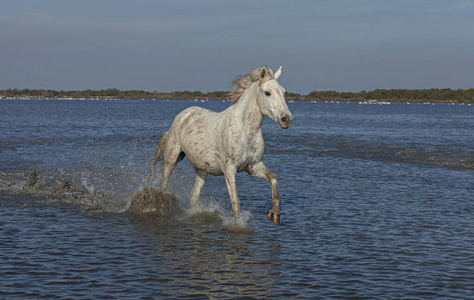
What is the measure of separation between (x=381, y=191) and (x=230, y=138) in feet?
23.8

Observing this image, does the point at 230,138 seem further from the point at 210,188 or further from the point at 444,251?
the point at 210,188

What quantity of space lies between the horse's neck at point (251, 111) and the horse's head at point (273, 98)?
172mm

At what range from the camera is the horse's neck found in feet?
31.2

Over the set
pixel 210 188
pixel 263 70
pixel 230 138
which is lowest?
pixel 210 188

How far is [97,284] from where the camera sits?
276 inches

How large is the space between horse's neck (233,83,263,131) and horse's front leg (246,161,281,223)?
75cm

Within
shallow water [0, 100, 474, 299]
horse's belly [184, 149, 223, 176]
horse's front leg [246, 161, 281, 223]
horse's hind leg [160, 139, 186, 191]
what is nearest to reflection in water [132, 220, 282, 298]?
shallow water [0, 100, 474, 299]

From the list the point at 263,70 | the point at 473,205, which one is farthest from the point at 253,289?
the point at 473,205

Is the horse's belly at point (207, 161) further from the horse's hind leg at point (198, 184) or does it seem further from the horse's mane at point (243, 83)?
the horse's mane at point (243, 83)

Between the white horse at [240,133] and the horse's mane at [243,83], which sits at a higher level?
the horse's mane at [243,83]

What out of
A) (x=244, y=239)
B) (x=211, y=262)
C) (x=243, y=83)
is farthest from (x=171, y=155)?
(x=211, y=262)

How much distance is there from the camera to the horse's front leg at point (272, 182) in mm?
9422

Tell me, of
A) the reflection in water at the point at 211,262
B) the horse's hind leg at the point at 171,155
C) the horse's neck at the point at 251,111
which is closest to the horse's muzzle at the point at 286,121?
the horse's neck at the point at 251,111

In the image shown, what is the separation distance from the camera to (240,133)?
9.65 meters
